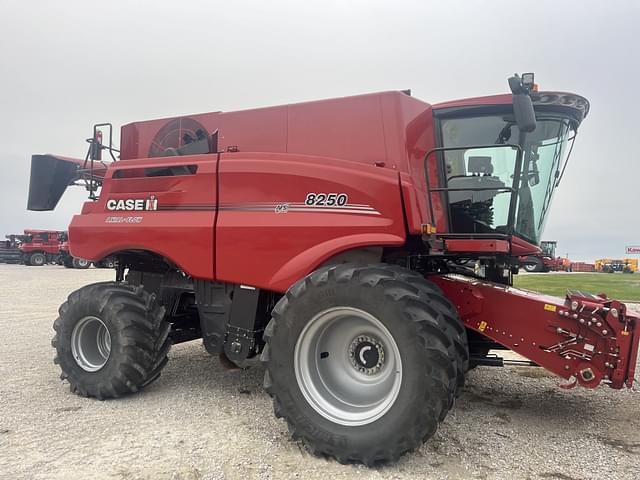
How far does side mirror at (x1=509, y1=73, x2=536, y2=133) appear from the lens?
12.1ft

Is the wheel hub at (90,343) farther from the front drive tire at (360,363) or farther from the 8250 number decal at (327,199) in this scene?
the 8250 number decal at (327,199)

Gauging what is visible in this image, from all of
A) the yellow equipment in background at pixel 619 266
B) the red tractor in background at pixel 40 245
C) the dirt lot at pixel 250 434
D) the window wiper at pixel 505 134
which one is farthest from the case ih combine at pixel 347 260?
the yellow equipment in background at pixel 619 266

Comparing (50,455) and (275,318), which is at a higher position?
(275,318)

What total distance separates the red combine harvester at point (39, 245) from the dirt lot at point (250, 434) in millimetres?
34476

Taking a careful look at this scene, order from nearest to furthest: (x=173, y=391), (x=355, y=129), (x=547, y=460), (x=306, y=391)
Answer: (x=547, y=460) → (x=306, y=391) → (x=355, y=129) → (x=173, y=391)

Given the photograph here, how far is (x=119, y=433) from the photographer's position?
12.8 ft

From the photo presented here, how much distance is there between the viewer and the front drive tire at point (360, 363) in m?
3.27

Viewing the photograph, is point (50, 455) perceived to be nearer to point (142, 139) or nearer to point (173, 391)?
point (173, 391)

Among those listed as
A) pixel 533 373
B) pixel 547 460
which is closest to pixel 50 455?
pixel 547 460

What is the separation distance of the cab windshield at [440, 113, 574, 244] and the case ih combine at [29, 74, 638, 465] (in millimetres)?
18

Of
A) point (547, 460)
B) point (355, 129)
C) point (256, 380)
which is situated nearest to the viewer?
point (547, 460)

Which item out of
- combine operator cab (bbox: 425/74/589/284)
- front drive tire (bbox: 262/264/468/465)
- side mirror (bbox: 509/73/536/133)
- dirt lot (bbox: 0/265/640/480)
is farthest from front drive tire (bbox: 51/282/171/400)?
side mirror (bbox: 509/73/536/133)

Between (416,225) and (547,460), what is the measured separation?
1953 millimetres

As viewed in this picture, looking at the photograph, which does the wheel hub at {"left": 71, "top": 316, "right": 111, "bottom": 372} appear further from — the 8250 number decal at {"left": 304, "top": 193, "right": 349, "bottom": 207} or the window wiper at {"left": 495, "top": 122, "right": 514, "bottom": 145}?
the window wiper at {"left": 495, "top": 122, "right": 514, "bottom": 145}
